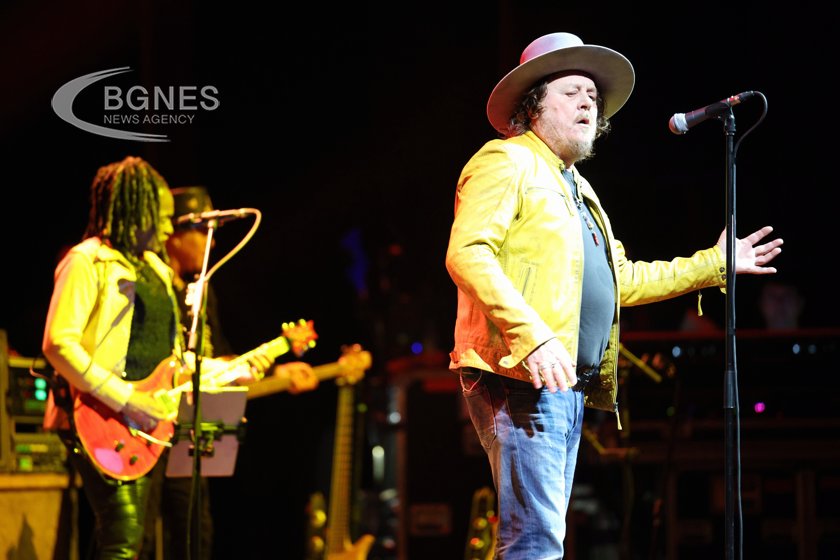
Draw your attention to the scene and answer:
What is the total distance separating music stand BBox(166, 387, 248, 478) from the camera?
168 inches

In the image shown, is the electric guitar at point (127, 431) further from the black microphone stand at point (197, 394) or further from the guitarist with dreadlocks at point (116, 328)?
the black microphone stand at point (197, 394)

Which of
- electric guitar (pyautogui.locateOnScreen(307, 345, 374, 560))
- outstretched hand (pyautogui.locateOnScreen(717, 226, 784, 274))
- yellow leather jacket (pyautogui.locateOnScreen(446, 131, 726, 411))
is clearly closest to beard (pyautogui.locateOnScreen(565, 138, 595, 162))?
yellow leather jacket (pyautogui.locateOnScreen(446, 131, 726, 411))

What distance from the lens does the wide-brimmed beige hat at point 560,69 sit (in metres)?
3.19

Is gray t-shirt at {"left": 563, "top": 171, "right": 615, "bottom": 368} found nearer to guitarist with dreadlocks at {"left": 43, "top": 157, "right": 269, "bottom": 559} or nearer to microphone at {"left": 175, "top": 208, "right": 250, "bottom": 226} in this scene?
microphone at {"left": 175, "top": 208, "right": 250, "bottom": 226}

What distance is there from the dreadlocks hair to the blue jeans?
2.11 metres

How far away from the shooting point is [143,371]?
4324mm

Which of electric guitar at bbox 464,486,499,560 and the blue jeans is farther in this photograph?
electric guitar at bbox 464,486,499,560

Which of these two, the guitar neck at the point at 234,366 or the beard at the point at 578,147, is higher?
the beard at the point at 578,147

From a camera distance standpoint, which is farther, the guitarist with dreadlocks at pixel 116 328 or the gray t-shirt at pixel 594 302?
the guitarist with dreadlocks at pixel 116 328

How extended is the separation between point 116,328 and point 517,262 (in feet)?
6.68

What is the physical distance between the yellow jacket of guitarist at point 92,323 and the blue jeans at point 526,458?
72.4 inches

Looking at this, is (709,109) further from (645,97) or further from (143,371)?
(645,97)

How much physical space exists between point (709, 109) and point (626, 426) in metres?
2.60

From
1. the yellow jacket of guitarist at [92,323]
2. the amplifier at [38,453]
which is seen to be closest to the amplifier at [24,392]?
the amplifier at [38,453]
